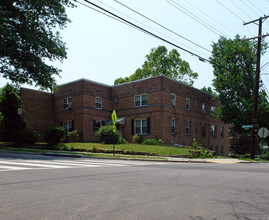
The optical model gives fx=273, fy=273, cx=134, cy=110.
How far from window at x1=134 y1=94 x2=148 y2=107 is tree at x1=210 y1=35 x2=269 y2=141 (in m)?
9.23

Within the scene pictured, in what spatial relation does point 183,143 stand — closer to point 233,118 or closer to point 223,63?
point 233,118

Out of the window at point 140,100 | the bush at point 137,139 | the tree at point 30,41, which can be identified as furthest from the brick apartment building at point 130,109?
the tree at point 30,41

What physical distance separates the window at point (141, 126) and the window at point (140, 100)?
1778 millimetres

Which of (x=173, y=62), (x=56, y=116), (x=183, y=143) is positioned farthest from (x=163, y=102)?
(x=173, y=62)

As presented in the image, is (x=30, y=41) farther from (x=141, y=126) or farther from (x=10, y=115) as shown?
(x=141, y=126)

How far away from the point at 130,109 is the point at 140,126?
2.36m

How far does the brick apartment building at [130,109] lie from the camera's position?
2895 cm

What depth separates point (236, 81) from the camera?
31.8 metres

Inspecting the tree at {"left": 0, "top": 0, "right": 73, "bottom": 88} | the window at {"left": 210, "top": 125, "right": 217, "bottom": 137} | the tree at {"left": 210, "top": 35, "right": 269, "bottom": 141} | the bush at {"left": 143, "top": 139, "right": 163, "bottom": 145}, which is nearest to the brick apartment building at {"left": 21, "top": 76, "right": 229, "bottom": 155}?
the bush at {"left": 143, "top": 139, "right": 163, "bottom": 145}

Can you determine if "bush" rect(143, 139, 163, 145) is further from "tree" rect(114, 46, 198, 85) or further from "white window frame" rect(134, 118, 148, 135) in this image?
"tree" rect(114, 46, 198, 85)

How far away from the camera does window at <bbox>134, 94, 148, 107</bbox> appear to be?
98.3 feet

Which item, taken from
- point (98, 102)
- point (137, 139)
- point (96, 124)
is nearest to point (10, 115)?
point (96, 124)

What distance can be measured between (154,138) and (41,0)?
16.4 m

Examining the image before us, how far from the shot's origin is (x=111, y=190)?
5.69 meters
